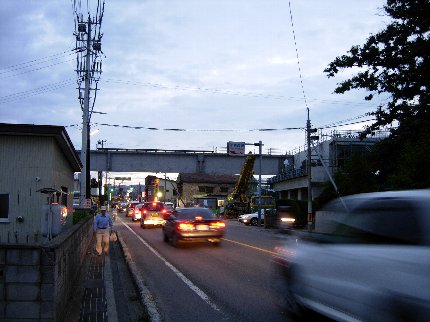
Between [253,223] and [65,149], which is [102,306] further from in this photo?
[253,223]

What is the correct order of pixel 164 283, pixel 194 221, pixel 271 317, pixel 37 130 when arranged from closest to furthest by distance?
pixel 271 317 → pixel 164 283 → pixel 37 130 → pixel 194 221

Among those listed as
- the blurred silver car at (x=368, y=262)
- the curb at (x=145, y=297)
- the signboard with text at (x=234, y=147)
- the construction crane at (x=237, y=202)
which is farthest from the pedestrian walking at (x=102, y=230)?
the construction crane at (x=237, y=202)

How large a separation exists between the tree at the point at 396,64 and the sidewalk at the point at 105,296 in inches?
777

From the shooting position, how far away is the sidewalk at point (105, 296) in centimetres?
750

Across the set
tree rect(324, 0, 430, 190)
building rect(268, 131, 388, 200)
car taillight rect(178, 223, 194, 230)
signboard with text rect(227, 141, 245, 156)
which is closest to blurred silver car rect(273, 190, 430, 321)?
car taillight rect(178, 223, 194, 230)

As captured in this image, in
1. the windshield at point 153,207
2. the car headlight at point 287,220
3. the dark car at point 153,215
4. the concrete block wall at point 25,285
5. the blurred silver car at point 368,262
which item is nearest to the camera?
the blurred silver car at point 368,262

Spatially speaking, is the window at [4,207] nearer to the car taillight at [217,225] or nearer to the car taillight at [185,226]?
the car taillight at [185,226]

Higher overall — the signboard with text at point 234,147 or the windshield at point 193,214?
the signboard with text at point 234,147

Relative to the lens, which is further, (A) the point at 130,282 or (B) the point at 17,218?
(B) the point at 17,218

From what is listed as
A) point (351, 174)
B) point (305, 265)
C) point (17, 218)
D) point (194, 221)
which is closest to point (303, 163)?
point (351, 174)

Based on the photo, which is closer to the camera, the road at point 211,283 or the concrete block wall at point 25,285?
the concrete block wall at point 25,285

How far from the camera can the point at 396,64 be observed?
1120 inches

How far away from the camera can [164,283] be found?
10586mm

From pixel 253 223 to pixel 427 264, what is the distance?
3652 cm
